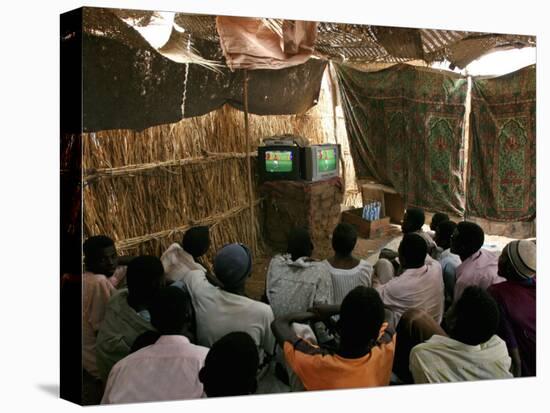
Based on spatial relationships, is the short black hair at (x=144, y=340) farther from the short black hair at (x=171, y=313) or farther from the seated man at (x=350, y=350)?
the seated man at (x=350, y=350)

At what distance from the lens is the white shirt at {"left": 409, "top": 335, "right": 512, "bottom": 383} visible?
541 cm

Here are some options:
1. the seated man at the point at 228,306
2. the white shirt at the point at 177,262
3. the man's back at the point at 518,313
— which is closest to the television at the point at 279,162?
the seated man at the point at 228,306

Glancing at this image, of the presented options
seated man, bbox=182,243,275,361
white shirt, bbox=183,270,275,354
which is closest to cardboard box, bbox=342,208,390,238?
seated man, bbox=182,243,275,361

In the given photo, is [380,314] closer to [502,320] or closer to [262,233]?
[262,233]

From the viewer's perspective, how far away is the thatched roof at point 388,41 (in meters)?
5.60

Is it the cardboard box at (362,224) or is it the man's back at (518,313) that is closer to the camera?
the cardboard box at (362,224)

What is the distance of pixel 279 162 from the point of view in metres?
5.89

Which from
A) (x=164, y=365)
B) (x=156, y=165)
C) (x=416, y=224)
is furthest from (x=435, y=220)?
(x=164, y=365)

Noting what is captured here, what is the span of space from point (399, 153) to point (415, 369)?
59.9 inches

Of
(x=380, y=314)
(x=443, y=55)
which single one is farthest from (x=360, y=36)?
(x=380, y=314)

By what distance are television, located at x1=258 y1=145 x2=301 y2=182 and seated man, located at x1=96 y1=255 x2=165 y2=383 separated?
0.98m

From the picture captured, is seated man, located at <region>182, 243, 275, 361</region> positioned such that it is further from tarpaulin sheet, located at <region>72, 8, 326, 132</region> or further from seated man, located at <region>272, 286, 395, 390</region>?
tarpaulin sheet, located at <region>72, 8, 326, 132</region>

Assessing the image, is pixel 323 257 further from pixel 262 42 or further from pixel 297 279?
pixel 262 42

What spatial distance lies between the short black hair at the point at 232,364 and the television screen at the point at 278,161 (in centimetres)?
146
